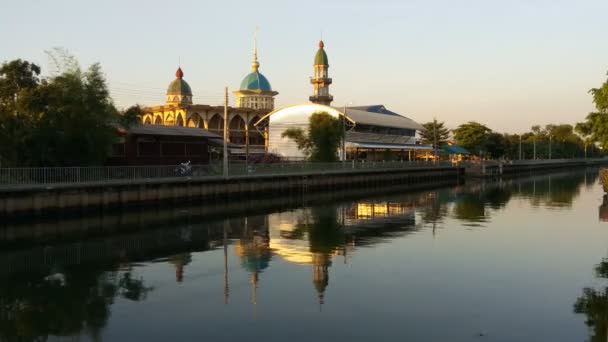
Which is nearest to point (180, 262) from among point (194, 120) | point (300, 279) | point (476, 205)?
point (300, 279)

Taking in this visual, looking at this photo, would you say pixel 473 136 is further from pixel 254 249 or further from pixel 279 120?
pixel 254 249

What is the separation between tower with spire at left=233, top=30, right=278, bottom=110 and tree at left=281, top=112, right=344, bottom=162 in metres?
63.0

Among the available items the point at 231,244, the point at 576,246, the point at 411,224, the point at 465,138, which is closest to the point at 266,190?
the point at 411,224

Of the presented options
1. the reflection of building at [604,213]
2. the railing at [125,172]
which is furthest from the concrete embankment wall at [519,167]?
the reflection of building at [604,213]

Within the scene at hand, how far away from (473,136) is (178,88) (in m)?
66.3

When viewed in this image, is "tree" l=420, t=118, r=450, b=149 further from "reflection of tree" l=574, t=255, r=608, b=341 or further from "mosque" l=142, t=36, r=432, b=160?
"reflection of tree" l=574, t=255, r=608, b=341

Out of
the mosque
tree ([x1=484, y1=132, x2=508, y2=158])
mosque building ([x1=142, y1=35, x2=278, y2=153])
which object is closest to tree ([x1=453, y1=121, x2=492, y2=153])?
tree ([x1=484, y1=132, x2=508, y2=158])

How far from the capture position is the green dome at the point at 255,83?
455 feet

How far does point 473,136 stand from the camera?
422 feet

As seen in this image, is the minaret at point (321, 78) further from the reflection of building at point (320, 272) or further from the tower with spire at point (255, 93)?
the reflection of building at point (320, 272)

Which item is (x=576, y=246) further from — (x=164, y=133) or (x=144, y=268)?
(x=164, y=133)

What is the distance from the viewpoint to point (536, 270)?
891 inches

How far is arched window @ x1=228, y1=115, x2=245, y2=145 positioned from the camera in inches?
4392

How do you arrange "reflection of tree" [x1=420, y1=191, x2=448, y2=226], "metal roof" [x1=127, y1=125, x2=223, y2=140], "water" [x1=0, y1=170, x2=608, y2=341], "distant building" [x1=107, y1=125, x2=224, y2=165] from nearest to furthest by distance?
"water" [x1=0, y1=170, x2=608, y2=341]
"reflection of tree" [x1=420, y1=191, x2=448, y2=226]
"distant building" [x1=107, y1=125, x2=224, y2=165]
"metal roof" [x1=127, y1=125, x2=223, y2=140]
